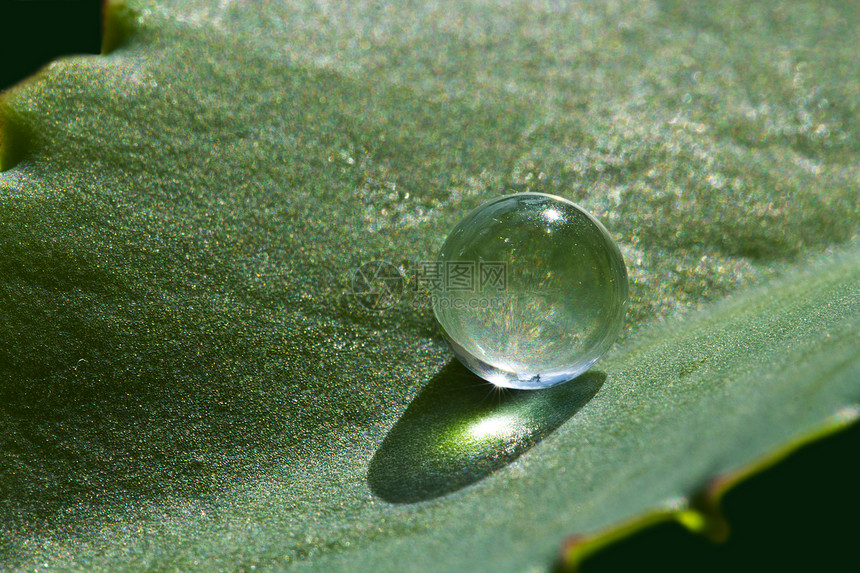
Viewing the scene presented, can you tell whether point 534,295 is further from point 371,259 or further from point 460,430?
point 371,259

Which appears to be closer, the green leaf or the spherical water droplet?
the green leaf

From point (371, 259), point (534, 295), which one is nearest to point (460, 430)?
point (534, 295)

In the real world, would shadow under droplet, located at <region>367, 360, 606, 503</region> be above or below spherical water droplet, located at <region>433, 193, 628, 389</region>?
below

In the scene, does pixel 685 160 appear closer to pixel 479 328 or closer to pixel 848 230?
pixel 848 230

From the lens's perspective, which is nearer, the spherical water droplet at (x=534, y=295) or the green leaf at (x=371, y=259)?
the green leaf at (x=371, y=259)

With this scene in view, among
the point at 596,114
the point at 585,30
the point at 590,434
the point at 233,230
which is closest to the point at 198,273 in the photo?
the point at 233,230
